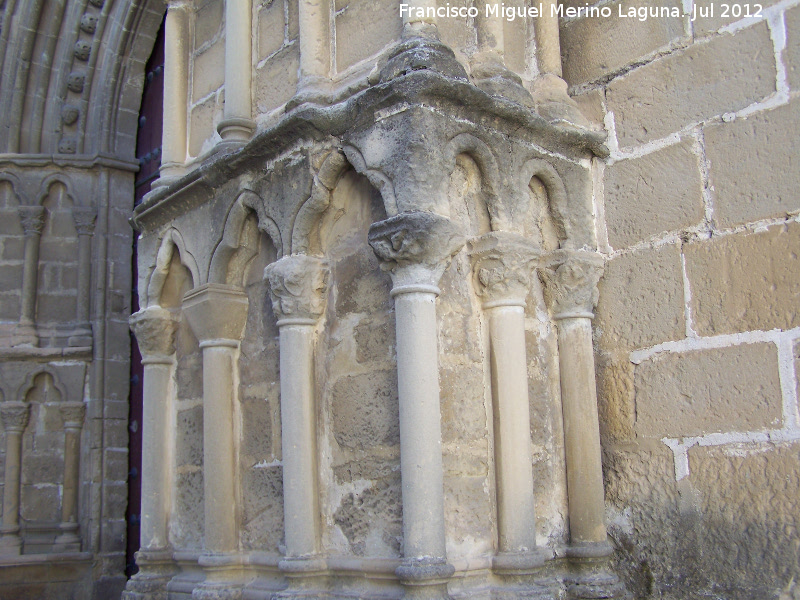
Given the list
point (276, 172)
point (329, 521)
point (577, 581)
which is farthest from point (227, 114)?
point (577, 581)

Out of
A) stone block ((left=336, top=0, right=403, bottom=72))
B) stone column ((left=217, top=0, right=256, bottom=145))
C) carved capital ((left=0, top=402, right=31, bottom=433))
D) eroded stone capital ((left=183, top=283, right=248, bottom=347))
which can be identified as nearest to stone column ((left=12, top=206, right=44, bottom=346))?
carved capital ((left=0, top=402, right=31, bottom=433))

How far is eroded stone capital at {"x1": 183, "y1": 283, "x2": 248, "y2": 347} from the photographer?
139 inches

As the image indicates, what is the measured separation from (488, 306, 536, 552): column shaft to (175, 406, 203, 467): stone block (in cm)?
144

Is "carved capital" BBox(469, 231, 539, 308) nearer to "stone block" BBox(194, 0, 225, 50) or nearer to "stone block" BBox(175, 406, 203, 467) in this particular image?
"stone block" BBox(175, 406, 203, 467)

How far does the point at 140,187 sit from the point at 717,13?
408 cm

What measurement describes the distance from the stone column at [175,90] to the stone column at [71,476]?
2.21 m

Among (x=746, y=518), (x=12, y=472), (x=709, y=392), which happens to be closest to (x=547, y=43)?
(x=709, y=392)

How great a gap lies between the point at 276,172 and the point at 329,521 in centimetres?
132

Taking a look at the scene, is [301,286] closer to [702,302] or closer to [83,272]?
[702,302]

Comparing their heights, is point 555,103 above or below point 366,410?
above

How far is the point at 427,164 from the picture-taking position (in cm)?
280

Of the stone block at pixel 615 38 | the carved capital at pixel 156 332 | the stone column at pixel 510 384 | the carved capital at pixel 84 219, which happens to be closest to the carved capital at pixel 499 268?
the stone column at pixel 510 384

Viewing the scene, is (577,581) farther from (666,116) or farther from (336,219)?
(666,116)

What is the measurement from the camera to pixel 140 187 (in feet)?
19.5
